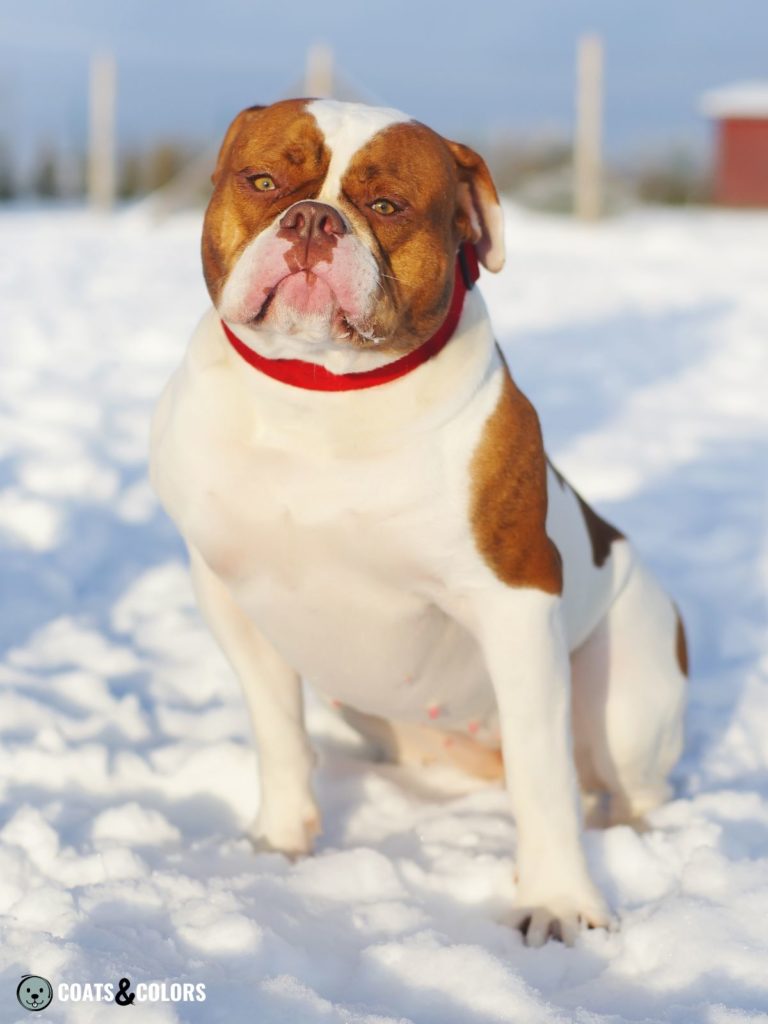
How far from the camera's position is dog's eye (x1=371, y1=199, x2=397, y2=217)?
2.02 metres

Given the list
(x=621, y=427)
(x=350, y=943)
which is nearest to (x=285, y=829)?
(x=350, y=943)

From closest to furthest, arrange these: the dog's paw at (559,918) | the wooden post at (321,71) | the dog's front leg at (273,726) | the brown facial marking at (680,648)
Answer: the dog's paw at (559,918) < the dog's front leg at (273,726) < the brown facial marking at (680,648) < the wooden post at (321,71)

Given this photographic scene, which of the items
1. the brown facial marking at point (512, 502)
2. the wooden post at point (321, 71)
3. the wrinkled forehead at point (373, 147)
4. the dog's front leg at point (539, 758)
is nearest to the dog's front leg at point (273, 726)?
the dog's front leg at point (539, 758)

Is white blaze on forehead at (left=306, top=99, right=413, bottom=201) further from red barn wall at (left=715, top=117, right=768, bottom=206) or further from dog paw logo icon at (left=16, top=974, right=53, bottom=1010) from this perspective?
red barn wall at (left=715, top=117, right=768, bottom=206)

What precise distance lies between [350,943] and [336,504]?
0.70 metres

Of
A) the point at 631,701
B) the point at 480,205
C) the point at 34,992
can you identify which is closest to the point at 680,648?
the point at 631,701

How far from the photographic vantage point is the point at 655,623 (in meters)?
2.63

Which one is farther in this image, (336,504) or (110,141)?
(110,141)

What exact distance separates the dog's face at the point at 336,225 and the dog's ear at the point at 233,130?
0.06ft

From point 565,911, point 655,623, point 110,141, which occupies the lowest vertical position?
point 110,141

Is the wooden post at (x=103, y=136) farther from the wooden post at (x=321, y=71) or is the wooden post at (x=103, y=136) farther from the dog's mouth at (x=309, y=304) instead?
the dog's mouth at (x=309, y=304)

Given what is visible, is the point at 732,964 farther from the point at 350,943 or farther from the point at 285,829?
the point at 285,829

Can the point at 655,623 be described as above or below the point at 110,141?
above

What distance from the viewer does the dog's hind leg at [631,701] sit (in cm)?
256
